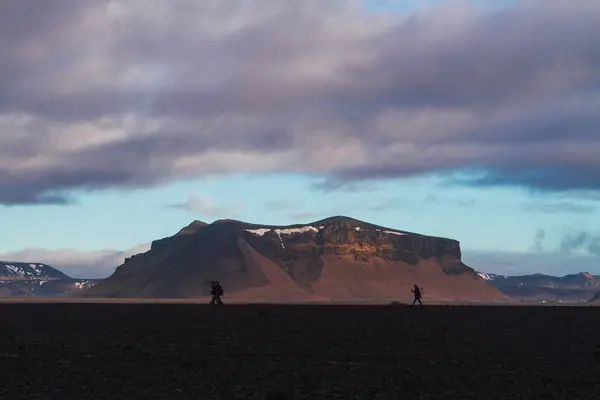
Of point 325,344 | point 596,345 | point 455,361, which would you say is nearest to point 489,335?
point 596,345

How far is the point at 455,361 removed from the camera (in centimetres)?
3259

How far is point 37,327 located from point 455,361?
31502 mm

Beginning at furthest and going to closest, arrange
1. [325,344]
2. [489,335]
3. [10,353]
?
[489,335], [325,344], [10,353]

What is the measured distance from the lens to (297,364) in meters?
31.4

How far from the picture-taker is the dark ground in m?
24.3

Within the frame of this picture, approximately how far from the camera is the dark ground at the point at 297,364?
24344mm

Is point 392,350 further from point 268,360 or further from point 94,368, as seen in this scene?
point 94,368

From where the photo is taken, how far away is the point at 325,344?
40.9 m

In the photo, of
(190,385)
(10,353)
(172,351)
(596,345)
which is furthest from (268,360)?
(596,345)

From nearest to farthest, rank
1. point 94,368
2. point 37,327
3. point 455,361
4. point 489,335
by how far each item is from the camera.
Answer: point 94,368 < point 455,361 < point 489,335 < point 37,327

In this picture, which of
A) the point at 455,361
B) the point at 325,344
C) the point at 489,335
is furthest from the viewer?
the point at 489,335

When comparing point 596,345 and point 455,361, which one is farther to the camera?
point 596,345

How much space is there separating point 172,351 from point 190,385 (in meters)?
11.2

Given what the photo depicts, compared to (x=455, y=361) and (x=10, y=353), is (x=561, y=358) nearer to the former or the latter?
(x=455, y=361)
